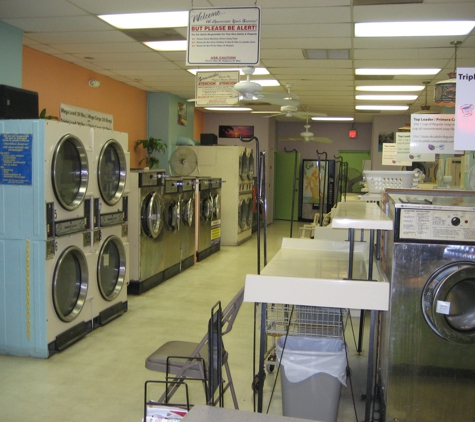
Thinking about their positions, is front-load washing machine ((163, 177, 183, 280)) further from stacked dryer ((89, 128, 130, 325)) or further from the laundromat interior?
stacked dryer ((89, 128, 130, 325))

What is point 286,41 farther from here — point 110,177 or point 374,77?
point 374,77

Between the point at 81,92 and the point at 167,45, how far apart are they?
2267 mm

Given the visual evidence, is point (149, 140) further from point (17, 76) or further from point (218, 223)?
point (17, 76)

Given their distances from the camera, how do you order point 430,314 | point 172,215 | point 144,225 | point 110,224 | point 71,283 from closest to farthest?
point 430,314 → point 71,283 → point 110,224 → point 144,225 → point 172,215

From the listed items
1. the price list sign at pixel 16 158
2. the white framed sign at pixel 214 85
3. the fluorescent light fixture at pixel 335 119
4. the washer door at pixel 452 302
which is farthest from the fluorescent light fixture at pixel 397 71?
the fluorescent light fixture at pixel 335 119

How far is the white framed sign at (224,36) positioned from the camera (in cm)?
418

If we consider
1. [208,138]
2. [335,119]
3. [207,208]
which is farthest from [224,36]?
[335,119]

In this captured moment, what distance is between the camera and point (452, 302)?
2982 mm

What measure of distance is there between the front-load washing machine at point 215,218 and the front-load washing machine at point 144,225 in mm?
2812

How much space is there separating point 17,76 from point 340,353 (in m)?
4.64

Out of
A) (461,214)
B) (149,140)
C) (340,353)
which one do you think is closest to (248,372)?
(340,353)

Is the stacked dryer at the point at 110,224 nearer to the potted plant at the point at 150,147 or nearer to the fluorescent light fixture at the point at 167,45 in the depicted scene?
the fluorescent light fixture at the point at 167,45

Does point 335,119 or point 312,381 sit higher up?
point 335,119

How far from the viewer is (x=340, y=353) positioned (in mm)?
2975
